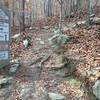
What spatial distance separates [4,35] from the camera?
835 centimetres

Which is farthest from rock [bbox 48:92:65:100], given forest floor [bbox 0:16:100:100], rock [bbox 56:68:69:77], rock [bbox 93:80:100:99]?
rock [bbox 56:68:69:77]

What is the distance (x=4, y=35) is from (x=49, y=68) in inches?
73.9

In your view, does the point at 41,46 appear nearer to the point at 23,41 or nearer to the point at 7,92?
the point at 23,41

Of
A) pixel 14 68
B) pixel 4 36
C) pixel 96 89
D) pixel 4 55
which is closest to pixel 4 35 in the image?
pixel 4 36

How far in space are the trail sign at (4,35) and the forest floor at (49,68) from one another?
548mm

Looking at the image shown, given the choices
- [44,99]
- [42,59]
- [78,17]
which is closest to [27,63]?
[42,59]

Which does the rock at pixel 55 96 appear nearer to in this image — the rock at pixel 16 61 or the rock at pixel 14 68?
the rock at pixel 14 68

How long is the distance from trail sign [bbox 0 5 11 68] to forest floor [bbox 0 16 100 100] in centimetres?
55

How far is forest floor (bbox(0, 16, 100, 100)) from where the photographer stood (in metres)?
7.20

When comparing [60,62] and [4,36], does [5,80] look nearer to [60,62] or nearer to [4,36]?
[4,36]

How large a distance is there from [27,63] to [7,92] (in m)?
2.40

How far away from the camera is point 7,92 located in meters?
7.41

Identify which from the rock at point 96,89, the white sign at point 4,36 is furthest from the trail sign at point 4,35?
the rock at point 96,89

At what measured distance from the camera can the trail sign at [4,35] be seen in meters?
8.23
